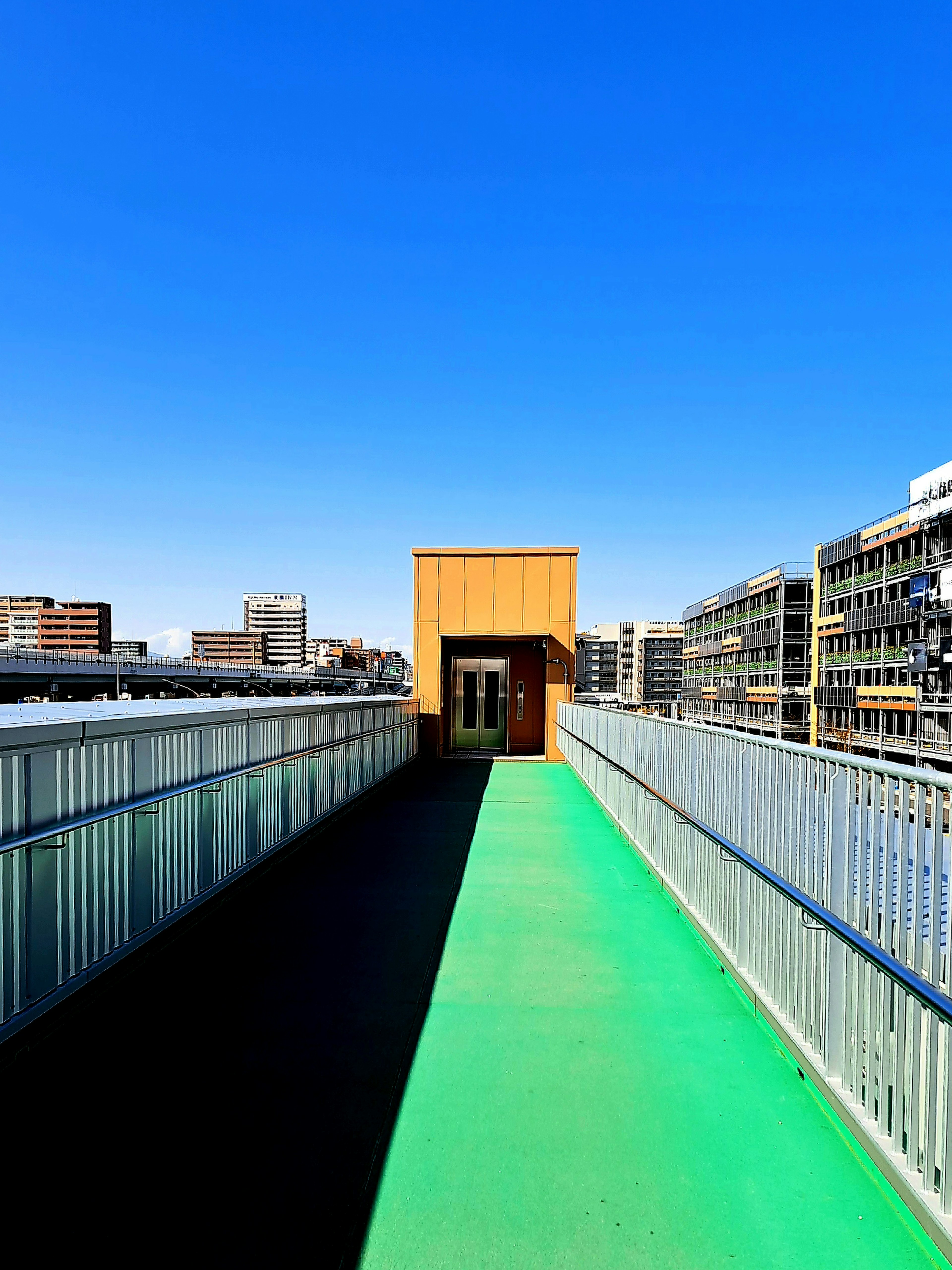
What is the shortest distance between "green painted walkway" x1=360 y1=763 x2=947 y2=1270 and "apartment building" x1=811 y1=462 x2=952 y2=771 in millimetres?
50159

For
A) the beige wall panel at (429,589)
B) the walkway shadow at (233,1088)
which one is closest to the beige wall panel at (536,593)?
the beige wall panel at (429,589)

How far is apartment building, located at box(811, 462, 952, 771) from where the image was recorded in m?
48.5

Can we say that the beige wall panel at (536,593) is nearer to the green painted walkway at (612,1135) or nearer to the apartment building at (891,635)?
the green painted walkway at (612,1135)

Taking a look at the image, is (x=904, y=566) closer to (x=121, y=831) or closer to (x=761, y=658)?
(x=761, y=658)

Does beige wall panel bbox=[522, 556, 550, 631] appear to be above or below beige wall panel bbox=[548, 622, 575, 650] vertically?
above

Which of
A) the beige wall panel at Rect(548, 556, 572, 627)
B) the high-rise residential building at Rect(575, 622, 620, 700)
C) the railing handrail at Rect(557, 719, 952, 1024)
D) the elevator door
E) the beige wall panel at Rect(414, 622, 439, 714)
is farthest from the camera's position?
the high-rise residential building at Rect(575, 622, 620, 700)

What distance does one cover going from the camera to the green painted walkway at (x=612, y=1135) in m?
2.31

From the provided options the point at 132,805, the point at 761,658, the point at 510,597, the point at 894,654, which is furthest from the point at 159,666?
the point at 132,805

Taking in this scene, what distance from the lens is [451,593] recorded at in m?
16.7

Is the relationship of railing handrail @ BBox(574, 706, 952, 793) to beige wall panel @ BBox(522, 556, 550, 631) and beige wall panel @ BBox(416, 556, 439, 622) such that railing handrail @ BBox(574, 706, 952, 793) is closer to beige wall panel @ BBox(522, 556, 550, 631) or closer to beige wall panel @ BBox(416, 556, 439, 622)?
beige wall panel @ BBox(522, 556, 550, 631)

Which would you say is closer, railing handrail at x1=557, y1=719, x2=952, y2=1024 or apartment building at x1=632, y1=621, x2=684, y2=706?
railing handrail at x1=557, y1=719, x2=952, y2=1024

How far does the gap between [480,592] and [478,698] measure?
10.2ft

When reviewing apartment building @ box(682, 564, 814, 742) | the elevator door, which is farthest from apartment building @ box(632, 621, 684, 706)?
the elevator door

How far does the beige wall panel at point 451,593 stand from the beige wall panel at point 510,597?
2.73 feet
